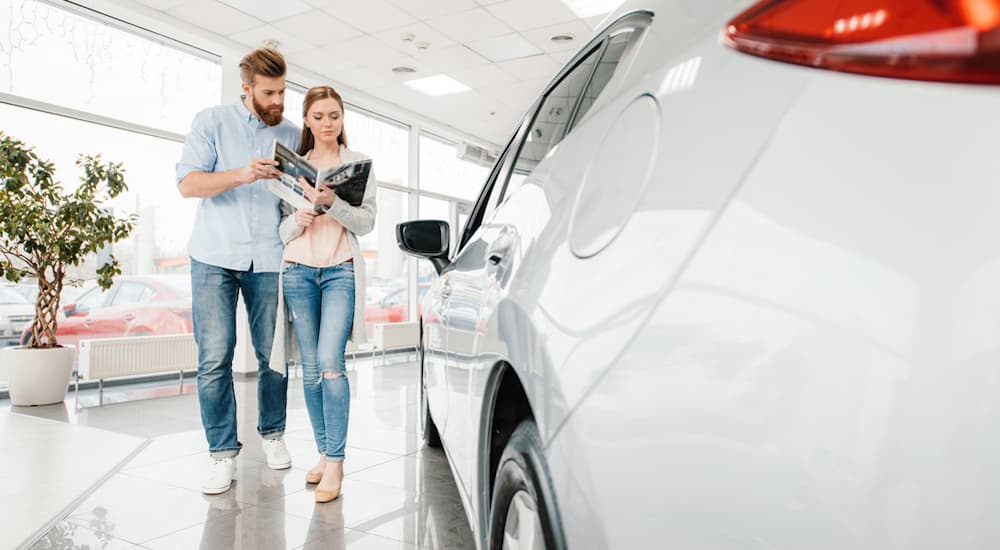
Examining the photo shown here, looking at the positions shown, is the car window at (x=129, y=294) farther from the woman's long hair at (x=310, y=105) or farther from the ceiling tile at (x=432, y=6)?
the woman's long hair at (x=310, y=105)

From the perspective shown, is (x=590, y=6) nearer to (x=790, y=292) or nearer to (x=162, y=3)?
(x=162, y=3)

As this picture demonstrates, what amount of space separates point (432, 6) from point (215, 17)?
1.90m

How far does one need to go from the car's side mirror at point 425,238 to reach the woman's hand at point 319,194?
0.25 metres

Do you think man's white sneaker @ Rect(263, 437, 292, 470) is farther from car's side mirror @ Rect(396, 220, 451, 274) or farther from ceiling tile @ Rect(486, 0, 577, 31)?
ceiling tile @ Rect(486, 0, 577, 31)

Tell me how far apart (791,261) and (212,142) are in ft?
7.87

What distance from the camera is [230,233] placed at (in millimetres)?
2418

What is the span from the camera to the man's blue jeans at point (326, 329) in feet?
7.68

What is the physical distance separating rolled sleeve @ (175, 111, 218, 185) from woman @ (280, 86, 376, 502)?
0.35 metres

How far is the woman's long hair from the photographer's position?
7.77 ft

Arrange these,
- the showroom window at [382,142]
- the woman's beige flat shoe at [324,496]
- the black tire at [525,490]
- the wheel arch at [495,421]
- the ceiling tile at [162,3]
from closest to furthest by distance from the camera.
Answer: the black tire at [525,490]
the wheel arch at [495,421]
the woman's beige flat shoe at [324,496]
the ceiling tile at [162,3]
the showroom window at [382,142]

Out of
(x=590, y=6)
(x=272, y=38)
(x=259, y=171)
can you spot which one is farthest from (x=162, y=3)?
(x=259, y=171)

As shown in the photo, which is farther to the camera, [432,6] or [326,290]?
[432,6]

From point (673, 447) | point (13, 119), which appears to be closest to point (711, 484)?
point (673, 447)

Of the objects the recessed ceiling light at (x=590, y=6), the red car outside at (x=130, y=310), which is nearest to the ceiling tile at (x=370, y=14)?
the recessed ceiling light at (x=590, y=6)
